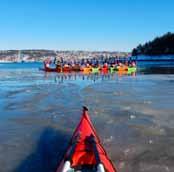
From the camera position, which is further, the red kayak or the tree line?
the tree line

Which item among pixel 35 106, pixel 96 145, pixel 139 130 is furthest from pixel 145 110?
pixel 96 145

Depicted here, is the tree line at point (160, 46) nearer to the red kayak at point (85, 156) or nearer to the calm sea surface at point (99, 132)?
the calm sea surface at point (99, 132)

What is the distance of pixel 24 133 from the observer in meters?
14.0

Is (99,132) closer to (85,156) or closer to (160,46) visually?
(85,156)

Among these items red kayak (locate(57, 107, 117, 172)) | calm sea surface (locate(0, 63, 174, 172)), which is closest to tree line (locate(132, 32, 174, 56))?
calm sea surface (locate(0, 63, 174, 172))

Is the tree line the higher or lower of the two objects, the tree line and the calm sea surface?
the higher

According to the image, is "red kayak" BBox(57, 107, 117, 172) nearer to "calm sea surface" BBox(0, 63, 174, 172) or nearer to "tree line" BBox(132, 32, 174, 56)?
"calm sea surface" BBox(0, 63, 174, 172)

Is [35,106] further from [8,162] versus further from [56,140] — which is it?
[8,162]

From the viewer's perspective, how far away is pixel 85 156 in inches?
355

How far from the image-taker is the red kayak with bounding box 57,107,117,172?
7921mm

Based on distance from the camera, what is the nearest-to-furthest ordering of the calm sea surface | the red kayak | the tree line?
the red kayak < the calm sea surface < the tree line

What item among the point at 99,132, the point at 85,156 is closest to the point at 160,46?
the point at 99,132

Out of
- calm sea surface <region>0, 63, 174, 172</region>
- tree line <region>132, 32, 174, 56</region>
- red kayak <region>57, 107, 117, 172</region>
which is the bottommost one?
calm sea surface <region>0, 63, 174, 172</region>

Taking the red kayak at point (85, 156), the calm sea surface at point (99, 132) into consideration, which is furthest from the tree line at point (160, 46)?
the red kayak at point (85, 156)
